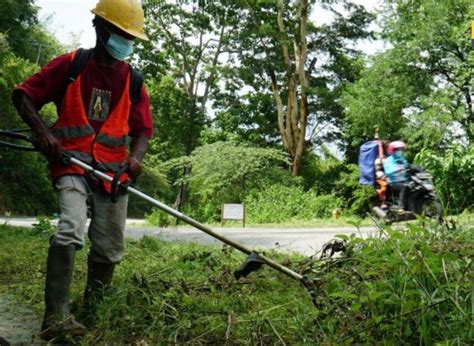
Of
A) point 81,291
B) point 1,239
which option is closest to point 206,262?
point 81,291

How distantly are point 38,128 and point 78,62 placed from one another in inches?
16.8

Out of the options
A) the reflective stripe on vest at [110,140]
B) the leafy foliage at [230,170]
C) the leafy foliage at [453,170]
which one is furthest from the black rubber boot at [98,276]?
the leafy foliage at [230,170]

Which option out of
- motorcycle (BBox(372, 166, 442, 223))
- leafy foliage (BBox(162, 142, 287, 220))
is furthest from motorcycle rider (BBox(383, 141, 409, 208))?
leafy foliage (BBox(162, 142, 287, 220))

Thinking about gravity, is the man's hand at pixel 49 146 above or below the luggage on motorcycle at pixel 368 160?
below

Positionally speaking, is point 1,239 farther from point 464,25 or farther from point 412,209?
point 464,25

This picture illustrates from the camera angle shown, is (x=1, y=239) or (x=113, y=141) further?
(x=1, y=239)

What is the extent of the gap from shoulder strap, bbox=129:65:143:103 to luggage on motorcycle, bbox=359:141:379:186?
6862 mm

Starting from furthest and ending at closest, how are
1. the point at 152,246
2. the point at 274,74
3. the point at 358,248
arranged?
the point at 274,74 < the point at 152,246 < the point at 358,248

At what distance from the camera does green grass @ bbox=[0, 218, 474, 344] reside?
236 centimetres

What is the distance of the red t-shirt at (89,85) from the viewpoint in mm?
3123

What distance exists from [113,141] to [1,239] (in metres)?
5.65

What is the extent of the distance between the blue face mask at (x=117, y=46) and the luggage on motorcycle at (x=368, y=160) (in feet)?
23.2

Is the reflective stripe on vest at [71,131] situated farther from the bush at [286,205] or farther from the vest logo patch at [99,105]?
the bush at [286,205]

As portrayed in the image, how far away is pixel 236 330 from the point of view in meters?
2.69
